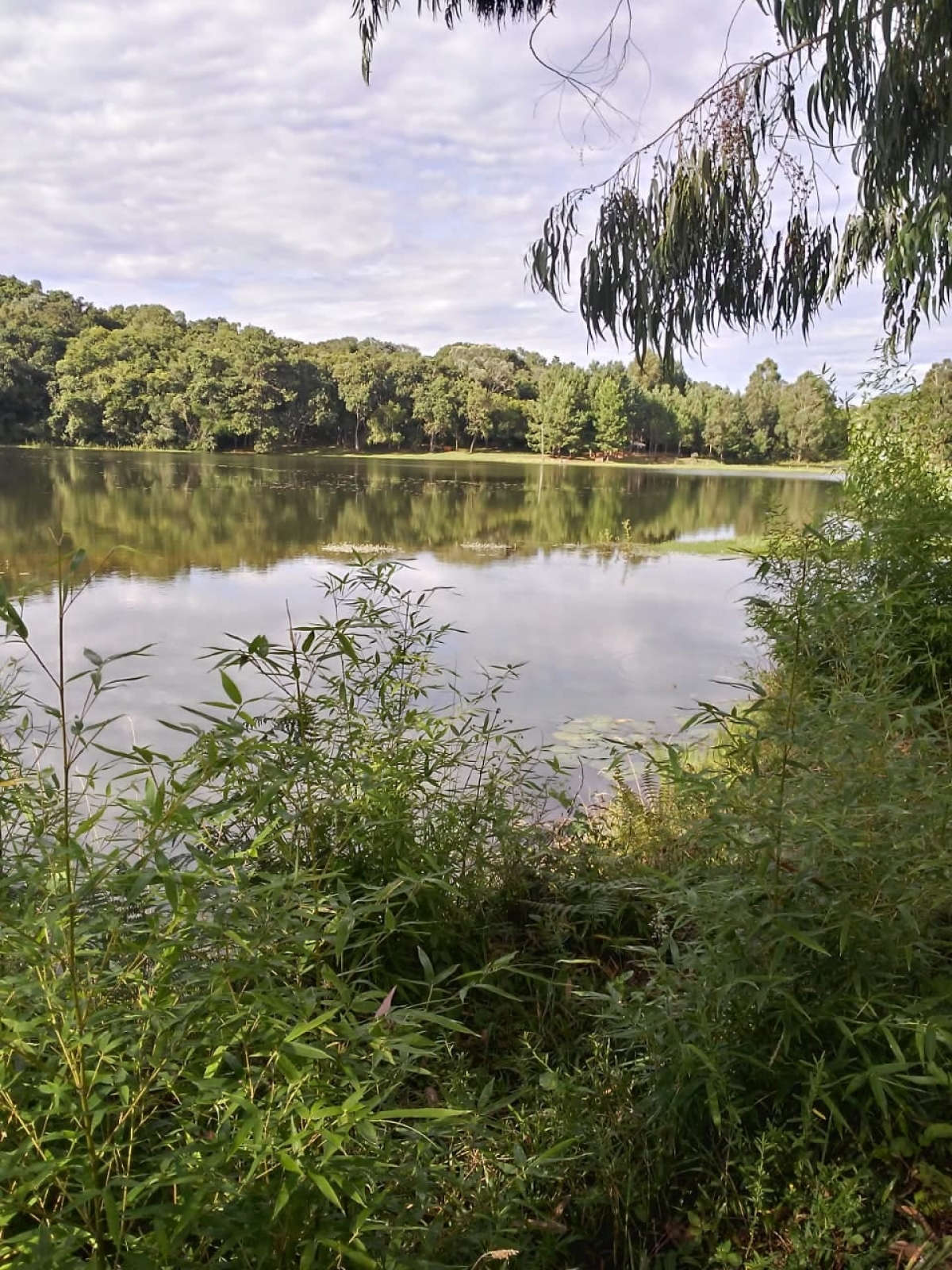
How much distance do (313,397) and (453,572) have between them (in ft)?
98.9

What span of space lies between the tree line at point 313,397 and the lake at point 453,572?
1078cm

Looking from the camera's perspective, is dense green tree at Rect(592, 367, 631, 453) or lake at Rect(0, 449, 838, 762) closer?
lake at Rect(0, 449, 838, 762)

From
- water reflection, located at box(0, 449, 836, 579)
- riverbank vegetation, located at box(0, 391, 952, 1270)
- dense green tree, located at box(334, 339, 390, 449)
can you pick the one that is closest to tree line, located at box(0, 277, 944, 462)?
dense green tree, located at box(334, 339, 390, 449)

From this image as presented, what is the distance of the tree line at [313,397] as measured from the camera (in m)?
30.5

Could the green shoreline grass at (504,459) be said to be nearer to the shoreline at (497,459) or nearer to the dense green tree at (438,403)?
the shoreline at (497,459)

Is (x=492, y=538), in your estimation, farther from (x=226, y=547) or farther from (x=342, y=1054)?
(x=342, y=1054)

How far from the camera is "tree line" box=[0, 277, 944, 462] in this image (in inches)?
1200

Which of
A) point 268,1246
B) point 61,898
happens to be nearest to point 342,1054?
point 268,1246

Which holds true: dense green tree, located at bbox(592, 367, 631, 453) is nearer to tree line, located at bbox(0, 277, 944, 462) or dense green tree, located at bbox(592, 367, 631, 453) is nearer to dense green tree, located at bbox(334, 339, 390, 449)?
tree line, located at bbox(0, 277, 944, 462)

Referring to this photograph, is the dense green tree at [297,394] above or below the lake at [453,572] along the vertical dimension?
above

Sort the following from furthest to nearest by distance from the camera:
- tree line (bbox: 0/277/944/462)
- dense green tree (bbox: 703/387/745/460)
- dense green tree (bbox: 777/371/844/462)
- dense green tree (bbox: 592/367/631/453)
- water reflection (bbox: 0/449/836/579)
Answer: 1. dense green tree (bbox: 592/367/631/453)
2. dense green tree (bbox: 703/387/745/460)
3. tree line (bbox: 0/277/944/462)
4. water reflection (bbox: 0/449/836/579)
5. dense green tree (bbox: 777/371/844/462)

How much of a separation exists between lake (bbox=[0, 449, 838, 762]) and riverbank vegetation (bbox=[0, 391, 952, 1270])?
11.1 inches

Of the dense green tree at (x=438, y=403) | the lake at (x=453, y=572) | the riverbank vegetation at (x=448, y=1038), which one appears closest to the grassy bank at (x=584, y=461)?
the dense green tree at (x=438, y=403)

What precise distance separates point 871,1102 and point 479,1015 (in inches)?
35.0
